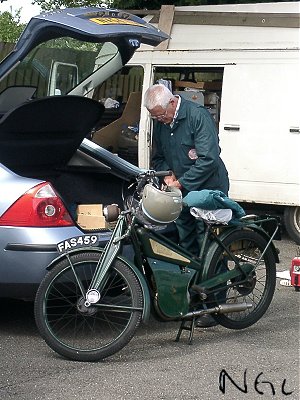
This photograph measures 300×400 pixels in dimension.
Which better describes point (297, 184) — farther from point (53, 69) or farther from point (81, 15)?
point (81, 15)

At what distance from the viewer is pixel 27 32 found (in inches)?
213

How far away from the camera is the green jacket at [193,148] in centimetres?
586

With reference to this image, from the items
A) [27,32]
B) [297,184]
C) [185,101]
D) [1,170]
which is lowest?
[297,184]

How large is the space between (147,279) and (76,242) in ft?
1.68

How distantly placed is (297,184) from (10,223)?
185 inches

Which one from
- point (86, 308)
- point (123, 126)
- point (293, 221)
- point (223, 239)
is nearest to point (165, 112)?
point (223, 239)

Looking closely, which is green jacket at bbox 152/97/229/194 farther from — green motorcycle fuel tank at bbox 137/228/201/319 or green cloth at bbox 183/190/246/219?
green motorcycle fuel tank at bbox 137/228/201/319

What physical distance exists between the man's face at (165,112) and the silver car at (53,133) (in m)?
0.45

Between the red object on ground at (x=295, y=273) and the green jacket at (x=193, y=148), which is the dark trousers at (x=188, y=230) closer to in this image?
the green jacket at (x=193, y=148)

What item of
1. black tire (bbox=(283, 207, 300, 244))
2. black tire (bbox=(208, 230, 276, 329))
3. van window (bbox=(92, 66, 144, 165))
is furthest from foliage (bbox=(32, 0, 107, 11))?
black tire (bbox=(208, 230, 276, 329))

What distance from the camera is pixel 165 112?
5.89 metres

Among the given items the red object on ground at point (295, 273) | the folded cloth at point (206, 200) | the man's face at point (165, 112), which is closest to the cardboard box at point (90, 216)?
the folded cloth at point (206, 200)

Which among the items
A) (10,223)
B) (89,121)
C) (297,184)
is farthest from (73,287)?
(297,184)

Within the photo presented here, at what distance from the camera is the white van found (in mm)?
9453
